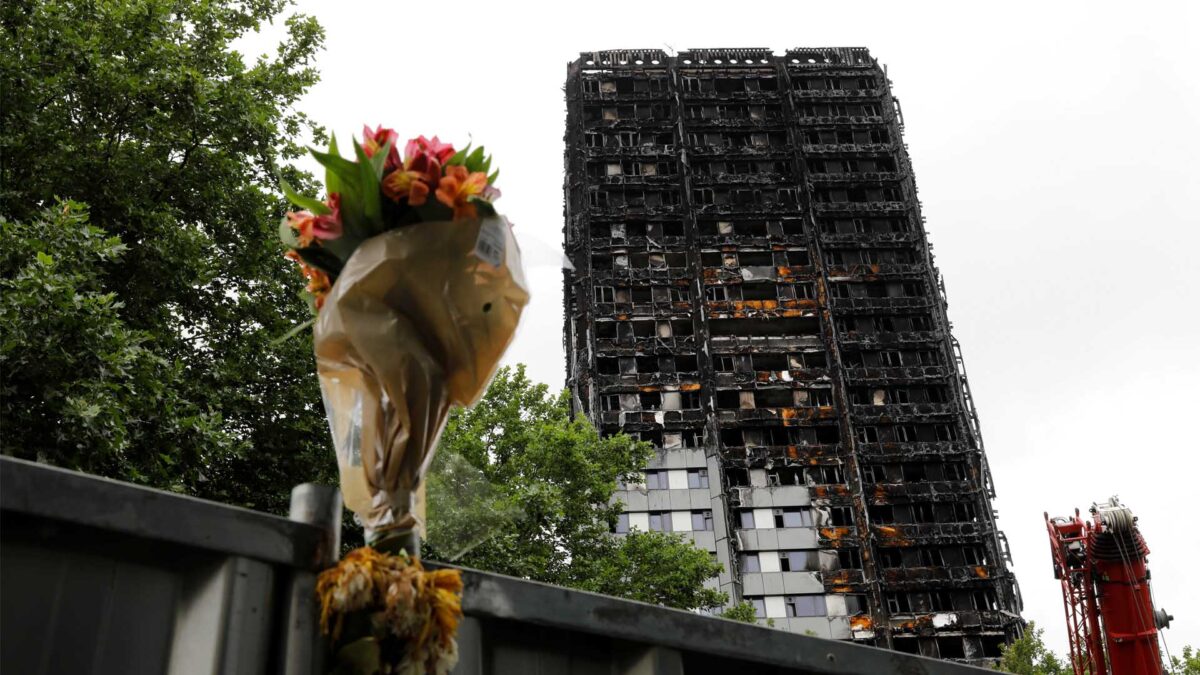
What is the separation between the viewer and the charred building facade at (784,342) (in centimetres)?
5422

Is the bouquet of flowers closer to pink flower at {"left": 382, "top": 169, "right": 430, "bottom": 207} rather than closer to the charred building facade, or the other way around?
pink flower at {"left": 382, "top": 169, "right": 430, "bottom": 207}

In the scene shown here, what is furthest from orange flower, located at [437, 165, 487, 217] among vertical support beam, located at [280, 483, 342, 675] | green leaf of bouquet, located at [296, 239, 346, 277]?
vertical support beam, located at [280, 483, 342, 675]

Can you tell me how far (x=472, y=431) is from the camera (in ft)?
80.7

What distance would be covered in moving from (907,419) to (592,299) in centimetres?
2058

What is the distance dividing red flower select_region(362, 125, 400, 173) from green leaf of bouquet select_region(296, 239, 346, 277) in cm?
43

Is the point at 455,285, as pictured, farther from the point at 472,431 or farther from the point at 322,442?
the point at 472,431

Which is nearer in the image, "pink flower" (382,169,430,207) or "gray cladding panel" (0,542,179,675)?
"gray cladding panel" (0,542,179,675)

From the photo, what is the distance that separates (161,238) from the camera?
13.6m

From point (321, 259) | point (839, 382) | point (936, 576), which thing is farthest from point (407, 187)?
point (839, 382)

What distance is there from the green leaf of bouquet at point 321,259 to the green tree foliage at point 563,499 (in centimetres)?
1687

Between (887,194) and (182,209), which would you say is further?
(887,194)

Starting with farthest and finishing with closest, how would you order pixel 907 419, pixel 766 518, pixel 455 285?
pixel 907 419 < pixel 766 518 < pixel 455 285

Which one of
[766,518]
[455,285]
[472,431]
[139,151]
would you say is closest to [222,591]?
[455,285]

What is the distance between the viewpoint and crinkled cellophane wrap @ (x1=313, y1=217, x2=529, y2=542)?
361 centimetres
